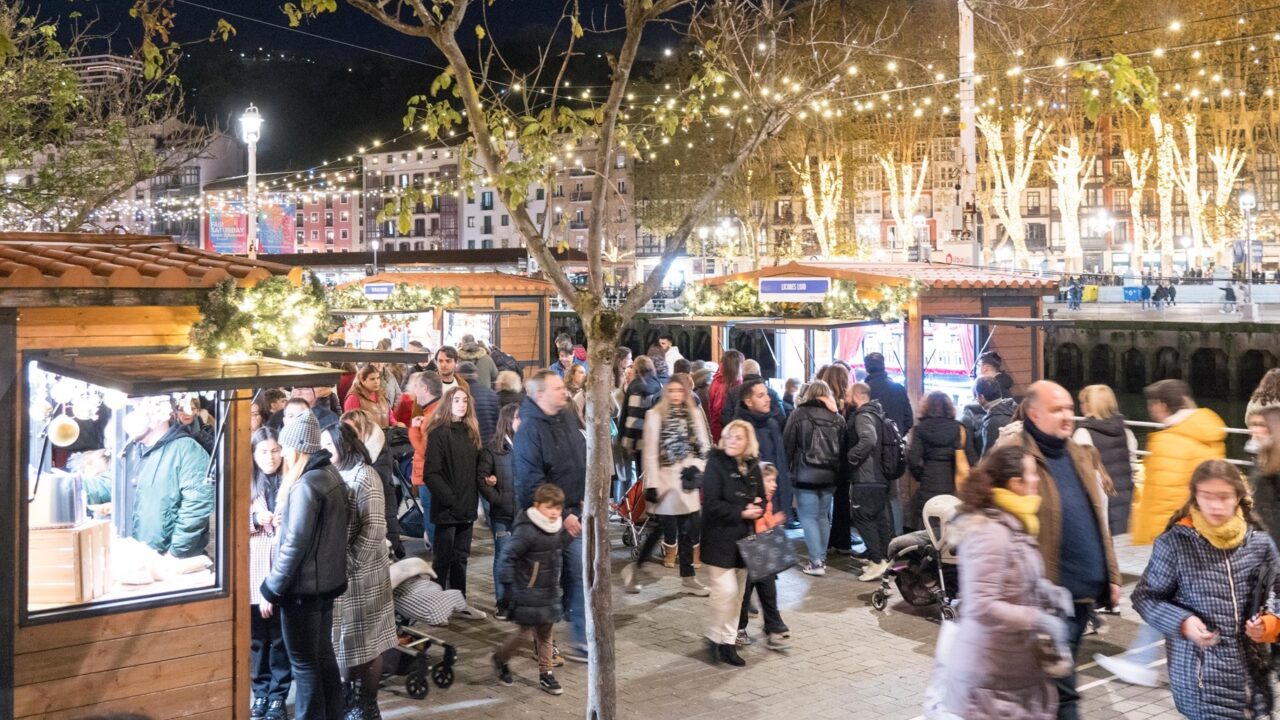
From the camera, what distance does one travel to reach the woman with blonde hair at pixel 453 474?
8.42m

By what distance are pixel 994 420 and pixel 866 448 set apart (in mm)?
1032

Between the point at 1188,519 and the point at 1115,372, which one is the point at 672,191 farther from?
the point at 1188,519

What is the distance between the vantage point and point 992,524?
432cm

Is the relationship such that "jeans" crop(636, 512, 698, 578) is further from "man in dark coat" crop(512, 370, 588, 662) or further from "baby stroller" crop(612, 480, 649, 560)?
"man in dark coat" crop(512, 370, 588, 662)

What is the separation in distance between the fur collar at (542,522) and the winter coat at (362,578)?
3.24 ft

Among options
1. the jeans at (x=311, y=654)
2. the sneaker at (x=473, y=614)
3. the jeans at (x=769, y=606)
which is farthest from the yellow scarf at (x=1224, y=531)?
the sneaker at (x=473, y=614)

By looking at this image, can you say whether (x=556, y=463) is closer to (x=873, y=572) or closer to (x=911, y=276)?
(x=873, y=572)

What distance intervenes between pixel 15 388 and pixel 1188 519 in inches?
208

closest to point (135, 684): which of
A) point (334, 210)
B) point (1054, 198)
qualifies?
point (1054, 198)

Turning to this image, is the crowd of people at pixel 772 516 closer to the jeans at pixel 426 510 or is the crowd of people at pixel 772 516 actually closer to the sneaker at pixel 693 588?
the sneaker at pixel 693 588

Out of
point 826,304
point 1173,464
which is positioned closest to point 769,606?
point 1173,464

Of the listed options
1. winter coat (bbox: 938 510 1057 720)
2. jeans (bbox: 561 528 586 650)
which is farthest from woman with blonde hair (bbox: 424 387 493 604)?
winter coat (bbox: 938 510 1057 720)

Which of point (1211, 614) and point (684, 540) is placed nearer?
point (1211, 614)

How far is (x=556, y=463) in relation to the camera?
7891mm
